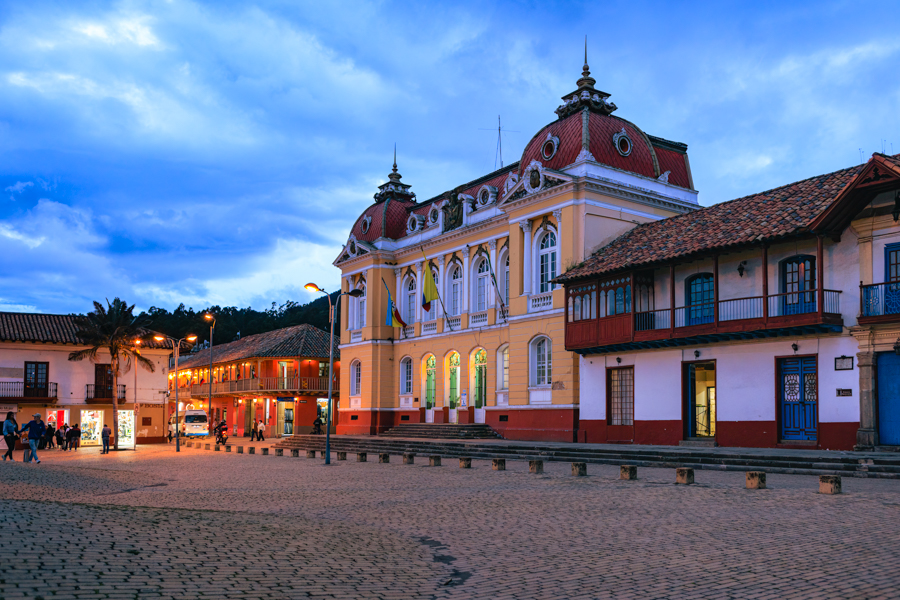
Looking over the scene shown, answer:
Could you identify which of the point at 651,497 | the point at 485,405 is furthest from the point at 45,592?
the point at 485,405

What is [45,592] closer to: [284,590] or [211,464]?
[284,590]

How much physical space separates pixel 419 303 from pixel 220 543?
3664 centimetres

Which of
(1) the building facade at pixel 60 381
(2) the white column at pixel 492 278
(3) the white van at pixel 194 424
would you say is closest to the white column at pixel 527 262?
(2) the white column at pixel 492 278

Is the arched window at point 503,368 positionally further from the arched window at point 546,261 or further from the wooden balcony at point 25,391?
the wooden balcony at point 25,391

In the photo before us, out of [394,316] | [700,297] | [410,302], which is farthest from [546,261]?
[410,302]

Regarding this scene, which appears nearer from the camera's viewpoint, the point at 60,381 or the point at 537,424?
the point at 537,424

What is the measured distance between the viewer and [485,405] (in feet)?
127

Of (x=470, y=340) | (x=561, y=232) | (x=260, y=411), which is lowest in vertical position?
(x=260, y=411)

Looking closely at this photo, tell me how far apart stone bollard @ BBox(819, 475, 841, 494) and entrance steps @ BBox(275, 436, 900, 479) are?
3.97m

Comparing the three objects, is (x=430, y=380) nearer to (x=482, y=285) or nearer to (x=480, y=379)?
(x=480, y=379)

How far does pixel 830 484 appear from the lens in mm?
14734

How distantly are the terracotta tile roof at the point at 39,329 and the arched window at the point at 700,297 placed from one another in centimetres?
3442

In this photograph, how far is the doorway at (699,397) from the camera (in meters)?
27.8

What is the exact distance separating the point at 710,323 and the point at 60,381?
38.5 m
